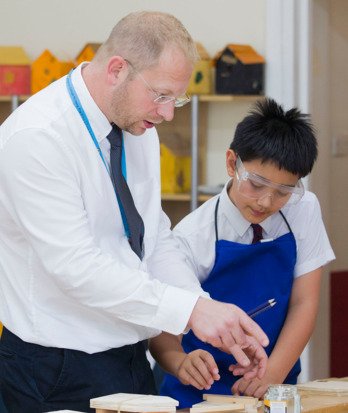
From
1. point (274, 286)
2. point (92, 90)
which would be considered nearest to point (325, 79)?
point (274, 286)

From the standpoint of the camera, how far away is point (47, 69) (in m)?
4.68

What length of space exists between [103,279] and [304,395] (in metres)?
0.56

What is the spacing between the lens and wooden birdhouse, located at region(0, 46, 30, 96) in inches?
187

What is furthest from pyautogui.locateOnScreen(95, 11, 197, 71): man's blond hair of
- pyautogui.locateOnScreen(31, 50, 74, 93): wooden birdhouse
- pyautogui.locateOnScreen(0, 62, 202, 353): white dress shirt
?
pyautogui.locateOnScreen(31, 50, 74, 93): wooden birdhouse

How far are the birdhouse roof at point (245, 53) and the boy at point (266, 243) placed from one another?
1.88m

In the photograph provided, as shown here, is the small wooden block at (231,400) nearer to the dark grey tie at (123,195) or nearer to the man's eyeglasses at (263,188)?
the dark grey tie at (123,195)

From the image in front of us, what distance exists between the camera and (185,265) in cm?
226

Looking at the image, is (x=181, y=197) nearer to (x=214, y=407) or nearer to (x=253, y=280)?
(x=253, y=280)

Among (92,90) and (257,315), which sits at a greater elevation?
(92,90)

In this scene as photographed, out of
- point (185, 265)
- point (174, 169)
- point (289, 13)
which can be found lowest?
point (174, 169)

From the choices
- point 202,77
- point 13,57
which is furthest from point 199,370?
point 13,57

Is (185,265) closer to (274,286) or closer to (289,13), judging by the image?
(274,286)

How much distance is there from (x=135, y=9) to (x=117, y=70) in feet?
9.37

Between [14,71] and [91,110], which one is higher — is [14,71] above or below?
below
